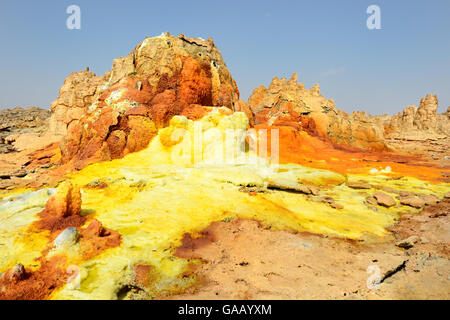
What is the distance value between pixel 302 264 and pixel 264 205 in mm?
2632

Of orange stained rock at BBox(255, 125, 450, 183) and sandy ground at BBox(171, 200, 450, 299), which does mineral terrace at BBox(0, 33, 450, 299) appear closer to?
sandy ground at BBox(171, 200, 450, 299)

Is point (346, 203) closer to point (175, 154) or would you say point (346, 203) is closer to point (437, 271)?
point (437, 271)

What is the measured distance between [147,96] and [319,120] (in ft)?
45.2

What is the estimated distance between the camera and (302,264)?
3.46m

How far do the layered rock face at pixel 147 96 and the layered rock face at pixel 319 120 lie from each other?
688 centimetres

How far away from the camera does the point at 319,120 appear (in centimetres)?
1955

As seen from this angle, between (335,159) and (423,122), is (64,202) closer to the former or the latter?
(335,159)

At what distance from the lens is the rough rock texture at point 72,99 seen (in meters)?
17.4

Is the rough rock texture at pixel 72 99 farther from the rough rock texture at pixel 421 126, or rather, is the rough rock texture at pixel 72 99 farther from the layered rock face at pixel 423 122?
the layered rock face at pixel 423 122

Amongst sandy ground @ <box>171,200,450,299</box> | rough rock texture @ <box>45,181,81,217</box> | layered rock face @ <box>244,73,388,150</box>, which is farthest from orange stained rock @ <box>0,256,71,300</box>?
layered rock face @ <box>244,73,388,150</box>

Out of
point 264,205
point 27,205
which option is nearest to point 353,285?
point 264,205

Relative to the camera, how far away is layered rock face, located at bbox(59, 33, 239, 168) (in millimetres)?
9828
